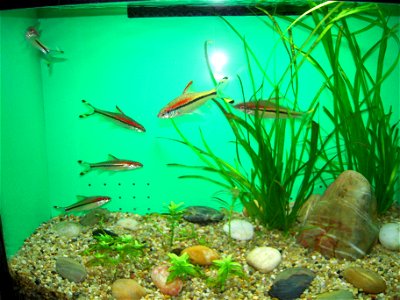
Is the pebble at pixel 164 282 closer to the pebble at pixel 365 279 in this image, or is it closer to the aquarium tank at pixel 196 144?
the aquarium tank at pixel 196 144

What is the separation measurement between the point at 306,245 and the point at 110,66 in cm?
238

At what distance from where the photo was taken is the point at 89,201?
11.1 feet

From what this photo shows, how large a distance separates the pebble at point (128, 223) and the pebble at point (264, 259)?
118 centimetres

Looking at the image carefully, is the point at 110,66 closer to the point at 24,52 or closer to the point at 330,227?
the point at 24,52

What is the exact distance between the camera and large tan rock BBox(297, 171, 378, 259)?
2.93 meters

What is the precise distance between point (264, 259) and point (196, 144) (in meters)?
1.32

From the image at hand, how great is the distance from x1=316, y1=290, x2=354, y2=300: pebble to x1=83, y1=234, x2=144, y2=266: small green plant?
1.33 metres

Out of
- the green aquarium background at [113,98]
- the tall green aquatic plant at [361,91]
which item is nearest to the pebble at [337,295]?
the tall green aquatic plant at [361,91]

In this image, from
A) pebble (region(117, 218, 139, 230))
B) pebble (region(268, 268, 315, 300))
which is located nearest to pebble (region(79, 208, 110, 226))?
pebble (region(117, 218, 139, 230))

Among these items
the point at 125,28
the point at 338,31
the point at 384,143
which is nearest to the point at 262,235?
the point at 384,143

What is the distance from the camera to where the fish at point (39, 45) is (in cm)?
315

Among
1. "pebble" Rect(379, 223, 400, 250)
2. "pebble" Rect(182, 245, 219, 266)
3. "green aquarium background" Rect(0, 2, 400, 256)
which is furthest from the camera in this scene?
"green aquarium background" Rect(0, 2, 400, 256)

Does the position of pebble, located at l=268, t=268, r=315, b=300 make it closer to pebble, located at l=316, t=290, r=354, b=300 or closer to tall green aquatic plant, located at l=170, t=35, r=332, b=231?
pebble, located at l=316, t=290, r=354, b=300

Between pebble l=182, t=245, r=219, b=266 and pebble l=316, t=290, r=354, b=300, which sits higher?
pebble l=182, t=245, r=219, b=266
